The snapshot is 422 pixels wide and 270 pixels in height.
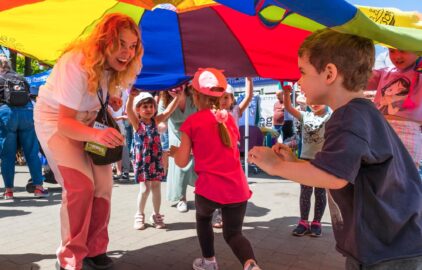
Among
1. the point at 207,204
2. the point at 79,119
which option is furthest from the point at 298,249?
the point at 79,119

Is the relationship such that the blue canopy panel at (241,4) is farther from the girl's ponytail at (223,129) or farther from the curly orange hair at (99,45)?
the girl's ponytail at (223,129)

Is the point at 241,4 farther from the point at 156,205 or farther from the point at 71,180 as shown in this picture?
the point at 156,205

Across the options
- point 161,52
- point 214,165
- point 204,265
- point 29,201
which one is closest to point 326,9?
point 214,165

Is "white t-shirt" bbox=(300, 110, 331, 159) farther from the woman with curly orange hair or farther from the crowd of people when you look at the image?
the woman with curly orange hair

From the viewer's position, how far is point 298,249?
3.52 meters

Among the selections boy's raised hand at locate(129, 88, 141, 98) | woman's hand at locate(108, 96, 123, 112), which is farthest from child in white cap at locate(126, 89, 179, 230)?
woman's hand at locate(108, 96, 123, 112)

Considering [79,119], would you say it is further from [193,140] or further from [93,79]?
[193,140]

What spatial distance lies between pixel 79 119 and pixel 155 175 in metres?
1.72

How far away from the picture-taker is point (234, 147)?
2.94m

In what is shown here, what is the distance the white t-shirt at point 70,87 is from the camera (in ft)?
7.65

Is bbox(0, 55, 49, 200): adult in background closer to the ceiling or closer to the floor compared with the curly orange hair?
closer to the floor

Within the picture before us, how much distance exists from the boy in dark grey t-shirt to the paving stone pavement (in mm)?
1687

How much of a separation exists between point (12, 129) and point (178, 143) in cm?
250

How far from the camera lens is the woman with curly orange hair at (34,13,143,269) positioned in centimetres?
236
